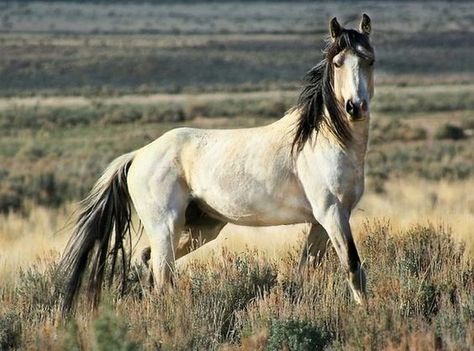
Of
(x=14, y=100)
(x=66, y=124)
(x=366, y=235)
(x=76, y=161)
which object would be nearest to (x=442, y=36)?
(x=14, y=100)

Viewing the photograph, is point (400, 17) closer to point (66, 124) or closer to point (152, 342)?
point (66, 124)

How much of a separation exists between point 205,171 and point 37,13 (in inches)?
5579

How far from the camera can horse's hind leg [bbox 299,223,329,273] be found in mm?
8070

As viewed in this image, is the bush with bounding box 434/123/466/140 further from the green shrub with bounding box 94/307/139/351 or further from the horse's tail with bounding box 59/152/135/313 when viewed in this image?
the green shrub with bounding box 94/307/139/351

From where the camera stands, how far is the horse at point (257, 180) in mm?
7430

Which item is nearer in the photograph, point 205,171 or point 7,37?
point 205,171

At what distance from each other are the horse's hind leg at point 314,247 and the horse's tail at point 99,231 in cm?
129

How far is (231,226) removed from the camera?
47.9 ft

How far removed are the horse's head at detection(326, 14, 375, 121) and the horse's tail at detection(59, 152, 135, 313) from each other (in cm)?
192

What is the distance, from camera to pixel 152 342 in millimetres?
6625

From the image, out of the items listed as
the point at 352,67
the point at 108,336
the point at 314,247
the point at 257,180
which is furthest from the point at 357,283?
the point at 108,336

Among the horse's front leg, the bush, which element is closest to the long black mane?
the horse's front leg

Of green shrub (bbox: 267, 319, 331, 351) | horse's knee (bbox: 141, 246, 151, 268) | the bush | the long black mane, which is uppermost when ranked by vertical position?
the long black mane

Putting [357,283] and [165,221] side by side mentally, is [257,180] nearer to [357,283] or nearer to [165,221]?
[165,221]
